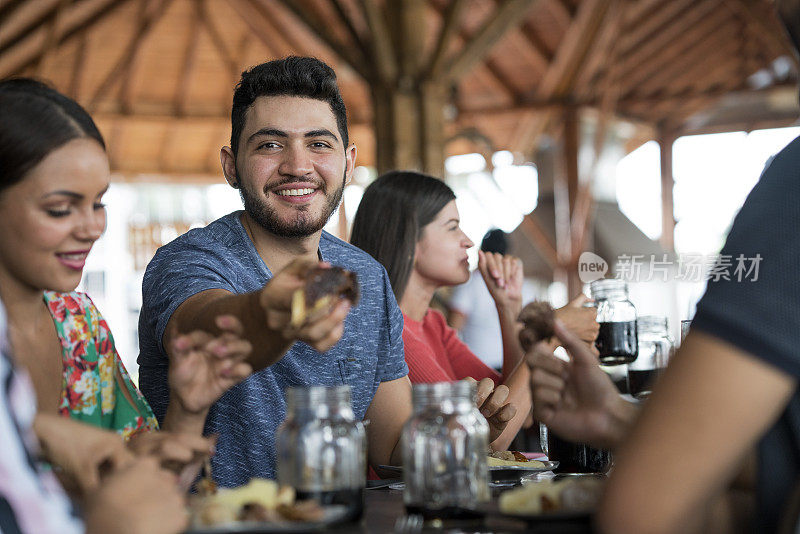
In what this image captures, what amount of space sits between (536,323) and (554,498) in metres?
0.26

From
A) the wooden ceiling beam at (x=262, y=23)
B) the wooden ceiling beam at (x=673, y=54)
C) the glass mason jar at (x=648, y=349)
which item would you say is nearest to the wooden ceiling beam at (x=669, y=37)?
the wooden ceiling beam at (x=673, y=54)

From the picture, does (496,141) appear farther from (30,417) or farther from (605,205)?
(30,417)

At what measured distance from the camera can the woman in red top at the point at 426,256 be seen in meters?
2.82

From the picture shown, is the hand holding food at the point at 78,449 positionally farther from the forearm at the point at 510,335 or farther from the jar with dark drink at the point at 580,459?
the forearm at the point at 510,335

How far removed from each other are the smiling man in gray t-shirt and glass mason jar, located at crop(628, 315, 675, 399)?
754 millimetres

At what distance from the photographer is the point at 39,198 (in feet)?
4.20

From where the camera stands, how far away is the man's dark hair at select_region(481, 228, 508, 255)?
4676 mm

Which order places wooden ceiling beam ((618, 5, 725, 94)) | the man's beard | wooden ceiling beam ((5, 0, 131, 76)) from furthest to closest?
wooden ceiling beam ((618, 5, 725, 94)) → wooden ceiling beam ((5, 0, 131, 76)) → the man's beard

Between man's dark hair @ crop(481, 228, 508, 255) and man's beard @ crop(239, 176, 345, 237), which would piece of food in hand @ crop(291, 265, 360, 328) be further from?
man's dark hair @ crop(481, 228, 508, 255)

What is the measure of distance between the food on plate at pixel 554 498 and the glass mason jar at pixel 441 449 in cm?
6

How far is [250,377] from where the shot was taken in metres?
1.88

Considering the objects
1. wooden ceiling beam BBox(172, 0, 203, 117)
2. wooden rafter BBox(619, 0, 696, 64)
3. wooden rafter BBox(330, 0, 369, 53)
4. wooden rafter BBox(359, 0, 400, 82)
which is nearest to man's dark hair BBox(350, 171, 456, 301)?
wooden rafter BBox(359, 0, 400, 82)

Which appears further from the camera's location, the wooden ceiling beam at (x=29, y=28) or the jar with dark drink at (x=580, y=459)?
the wooden ceiling beam at (x=29, y=28)

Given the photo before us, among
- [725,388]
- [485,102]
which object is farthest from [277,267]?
[485,102]
